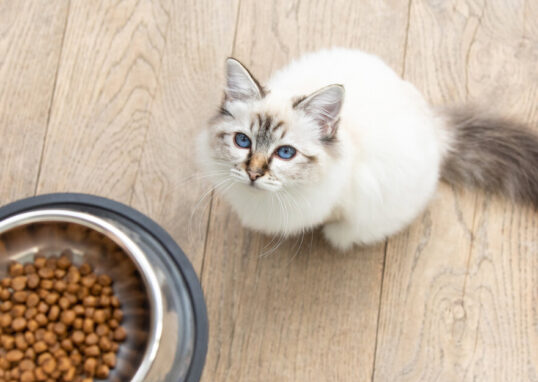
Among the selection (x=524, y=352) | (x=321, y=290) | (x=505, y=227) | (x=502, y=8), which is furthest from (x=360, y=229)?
(x=502, y=8)

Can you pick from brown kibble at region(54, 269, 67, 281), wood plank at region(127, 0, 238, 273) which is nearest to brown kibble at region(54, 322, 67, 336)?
brown kibble at region(54, 269, 67, 281)

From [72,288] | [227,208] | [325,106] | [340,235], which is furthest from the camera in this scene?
[227,208]

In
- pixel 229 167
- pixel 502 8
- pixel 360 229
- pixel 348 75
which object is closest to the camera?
pixel 229 167

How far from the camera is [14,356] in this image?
3.76ft

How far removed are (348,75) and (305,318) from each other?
2.08 ft

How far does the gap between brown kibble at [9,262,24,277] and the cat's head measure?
54 centimetres

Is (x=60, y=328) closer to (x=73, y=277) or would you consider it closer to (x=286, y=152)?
(x=73, y=277)

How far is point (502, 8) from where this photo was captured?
1.58m

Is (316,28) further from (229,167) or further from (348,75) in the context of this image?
(229,167)

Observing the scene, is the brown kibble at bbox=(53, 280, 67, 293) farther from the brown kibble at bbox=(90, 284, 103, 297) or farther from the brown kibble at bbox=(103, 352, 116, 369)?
the brown kibble at bbox=(103, 352, 116, 369)

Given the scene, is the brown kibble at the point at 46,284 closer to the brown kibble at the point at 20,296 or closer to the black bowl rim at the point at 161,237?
the brown kibble at the point at 20,296

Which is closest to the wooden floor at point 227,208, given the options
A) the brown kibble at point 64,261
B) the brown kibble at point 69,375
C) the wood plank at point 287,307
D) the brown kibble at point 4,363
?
the wood plank at point 287,307

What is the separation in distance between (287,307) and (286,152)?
1.76ft

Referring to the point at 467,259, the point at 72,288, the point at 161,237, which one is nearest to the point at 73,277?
the point at 72,288
